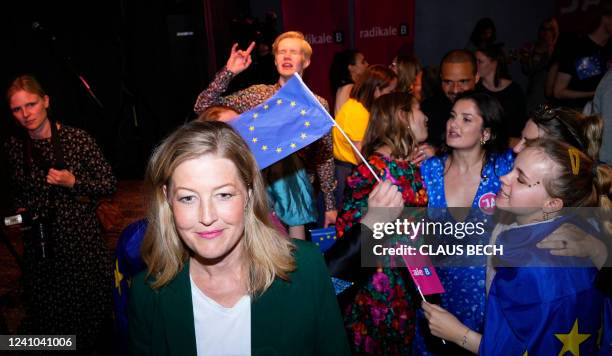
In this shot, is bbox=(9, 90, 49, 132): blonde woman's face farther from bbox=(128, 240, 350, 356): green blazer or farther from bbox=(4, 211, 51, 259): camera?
bbox=(128, 240, 350, 356): green blazer

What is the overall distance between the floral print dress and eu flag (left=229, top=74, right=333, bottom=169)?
436mm

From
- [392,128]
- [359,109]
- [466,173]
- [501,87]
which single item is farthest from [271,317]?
[501,87]

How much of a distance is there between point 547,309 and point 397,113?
147 cm

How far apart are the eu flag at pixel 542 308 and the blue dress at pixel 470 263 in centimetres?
57

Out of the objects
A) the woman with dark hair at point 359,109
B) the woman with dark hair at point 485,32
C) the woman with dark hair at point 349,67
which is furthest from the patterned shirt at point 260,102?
the woman with dark hair at point 485,32

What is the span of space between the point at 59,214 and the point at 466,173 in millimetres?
2644

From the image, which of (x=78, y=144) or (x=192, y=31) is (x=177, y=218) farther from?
(x=192, y=31)

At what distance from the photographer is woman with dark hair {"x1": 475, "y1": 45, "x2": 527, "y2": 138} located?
13.6 feet

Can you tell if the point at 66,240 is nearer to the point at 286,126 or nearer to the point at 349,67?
the point at 286,126

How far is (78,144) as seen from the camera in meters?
3.03

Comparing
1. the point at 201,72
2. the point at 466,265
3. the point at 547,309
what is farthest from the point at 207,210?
the point at 201,72

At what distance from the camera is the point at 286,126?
2080 mm

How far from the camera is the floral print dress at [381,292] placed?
7.72ft

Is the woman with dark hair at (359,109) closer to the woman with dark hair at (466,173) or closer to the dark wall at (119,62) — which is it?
the woman with dark hair at (466,173)
